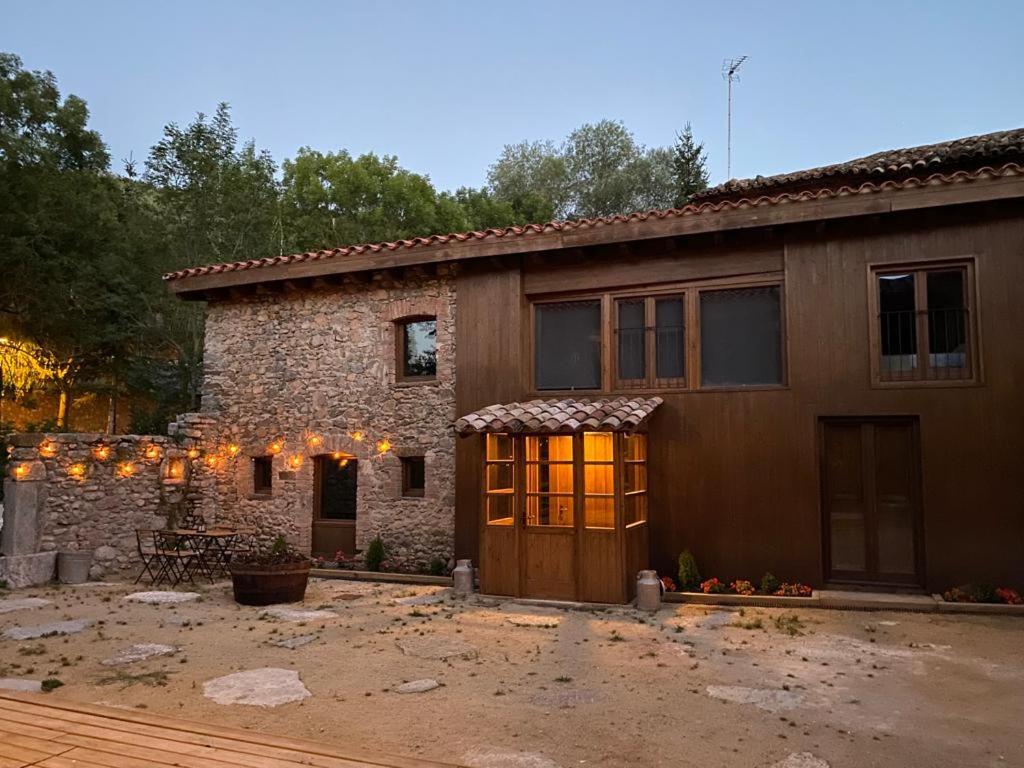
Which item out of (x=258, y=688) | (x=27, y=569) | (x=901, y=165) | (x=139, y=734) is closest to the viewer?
(x=139, y=734)

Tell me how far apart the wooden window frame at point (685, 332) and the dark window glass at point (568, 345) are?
94 mm

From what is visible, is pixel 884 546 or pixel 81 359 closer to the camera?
pixel 884 546

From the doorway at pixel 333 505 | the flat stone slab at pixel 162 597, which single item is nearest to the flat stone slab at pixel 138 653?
the flat stone slab at pixel 162 597

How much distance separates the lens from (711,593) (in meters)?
8.94

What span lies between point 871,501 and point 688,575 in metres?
2.43

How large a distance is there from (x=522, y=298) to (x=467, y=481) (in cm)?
281

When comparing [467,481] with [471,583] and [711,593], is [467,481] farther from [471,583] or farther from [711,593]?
[711,593]

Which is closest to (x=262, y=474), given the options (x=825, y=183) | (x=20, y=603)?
(x=20, y=603)

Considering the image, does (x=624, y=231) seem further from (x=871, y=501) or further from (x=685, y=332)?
(x=871, y=501)

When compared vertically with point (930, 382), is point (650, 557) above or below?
below

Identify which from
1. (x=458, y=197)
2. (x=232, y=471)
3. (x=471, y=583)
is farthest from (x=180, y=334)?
(x=471, y=583)

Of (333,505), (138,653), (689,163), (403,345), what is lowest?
(138,653)

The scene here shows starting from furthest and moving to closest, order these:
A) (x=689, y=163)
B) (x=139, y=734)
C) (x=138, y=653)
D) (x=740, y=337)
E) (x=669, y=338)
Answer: (x=689, y=163), (x=669, y=338), (x=740, y=337), (x=138, y=653), (x=139, y=734)

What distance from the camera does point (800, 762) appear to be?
13.7 feet
